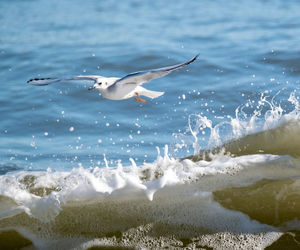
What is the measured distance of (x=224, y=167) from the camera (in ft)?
17.8

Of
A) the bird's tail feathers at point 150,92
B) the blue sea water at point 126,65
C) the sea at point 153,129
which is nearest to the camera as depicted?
the sea at point 153,129

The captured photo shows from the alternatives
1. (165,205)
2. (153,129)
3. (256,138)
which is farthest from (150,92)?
(153,129)

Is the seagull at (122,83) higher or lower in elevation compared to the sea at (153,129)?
higher

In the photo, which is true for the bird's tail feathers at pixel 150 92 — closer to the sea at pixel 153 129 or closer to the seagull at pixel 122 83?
the seagull at pixel 122 83

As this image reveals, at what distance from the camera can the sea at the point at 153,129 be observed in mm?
4965

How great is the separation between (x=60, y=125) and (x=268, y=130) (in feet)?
9.39

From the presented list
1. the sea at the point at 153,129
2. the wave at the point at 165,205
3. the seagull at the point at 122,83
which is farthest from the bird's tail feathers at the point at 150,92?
the wave at the point at 165,205

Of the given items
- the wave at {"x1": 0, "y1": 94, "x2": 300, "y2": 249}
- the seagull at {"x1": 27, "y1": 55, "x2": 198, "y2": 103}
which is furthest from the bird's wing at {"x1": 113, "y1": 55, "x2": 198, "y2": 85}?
the wave at {"x1": 0, "y1": 94, "x2": 300, "y2": 249}

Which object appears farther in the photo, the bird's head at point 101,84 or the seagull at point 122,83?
the bird's head at point 101,84

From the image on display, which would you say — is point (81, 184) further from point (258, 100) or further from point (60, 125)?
point (258, 100)

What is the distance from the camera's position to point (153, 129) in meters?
7.74

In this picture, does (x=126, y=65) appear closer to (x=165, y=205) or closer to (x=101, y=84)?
(x=101, y=84)

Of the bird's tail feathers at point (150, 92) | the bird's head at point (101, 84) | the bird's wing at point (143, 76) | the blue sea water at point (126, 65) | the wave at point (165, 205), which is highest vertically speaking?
the bird's wing at point (143, 76)

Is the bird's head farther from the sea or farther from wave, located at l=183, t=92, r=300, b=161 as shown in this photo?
wave, located at l=183, t=92, r=300, b=161
